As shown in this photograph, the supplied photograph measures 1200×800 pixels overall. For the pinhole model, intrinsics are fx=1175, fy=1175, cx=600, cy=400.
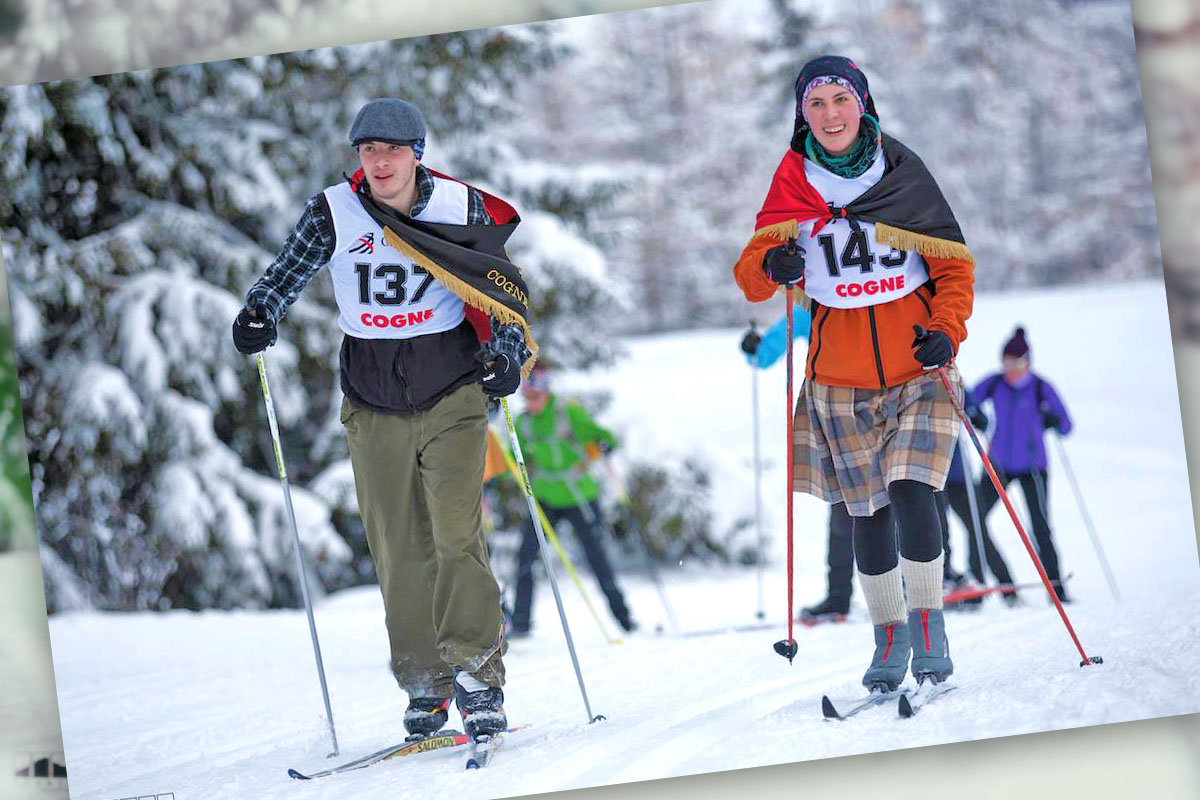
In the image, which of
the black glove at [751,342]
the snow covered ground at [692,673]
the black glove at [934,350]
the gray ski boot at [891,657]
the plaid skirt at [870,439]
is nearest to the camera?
the black glove at [934,350]

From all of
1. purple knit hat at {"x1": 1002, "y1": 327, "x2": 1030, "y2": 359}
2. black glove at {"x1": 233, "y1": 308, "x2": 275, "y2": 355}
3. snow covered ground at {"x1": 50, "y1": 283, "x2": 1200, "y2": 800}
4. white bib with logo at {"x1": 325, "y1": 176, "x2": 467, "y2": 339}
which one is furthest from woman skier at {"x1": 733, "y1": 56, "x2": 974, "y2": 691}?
purple knit hat at {"x1": 1002, "y1": 327, "x2": 1030, "y2": 359}

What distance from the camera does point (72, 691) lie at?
3344 millimetres

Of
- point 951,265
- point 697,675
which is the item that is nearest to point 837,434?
point 951,265

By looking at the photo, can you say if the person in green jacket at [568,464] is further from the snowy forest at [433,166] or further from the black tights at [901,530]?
the black tights at [901,530]

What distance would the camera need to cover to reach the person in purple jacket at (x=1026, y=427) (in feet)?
13.5

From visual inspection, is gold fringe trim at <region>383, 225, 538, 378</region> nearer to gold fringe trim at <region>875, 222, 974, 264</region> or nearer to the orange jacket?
the orange jacket

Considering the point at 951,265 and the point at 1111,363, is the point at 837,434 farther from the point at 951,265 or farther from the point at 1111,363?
the point at 1111,363

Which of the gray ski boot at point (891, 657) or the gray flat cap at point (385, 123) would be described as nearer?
the gray flat cap at point (385, 123)

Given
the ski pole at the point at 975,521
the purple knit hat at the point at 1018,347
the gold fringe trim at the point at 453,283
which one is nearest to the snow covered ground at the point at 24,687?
the gold fringe trim at the point at 453,283

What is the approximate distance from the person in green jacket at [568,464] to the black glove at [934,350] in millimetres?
2136

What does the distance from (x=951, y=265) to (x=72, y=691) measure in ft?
8.72

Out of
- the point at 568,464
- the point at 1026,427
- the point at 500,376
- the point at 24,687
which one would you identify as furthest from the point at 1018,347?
the point at 24,687

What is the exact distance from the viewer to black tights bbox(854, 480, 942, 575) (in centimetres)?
229

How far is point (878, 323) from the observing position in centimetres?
235
